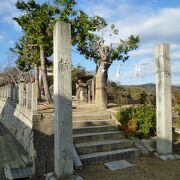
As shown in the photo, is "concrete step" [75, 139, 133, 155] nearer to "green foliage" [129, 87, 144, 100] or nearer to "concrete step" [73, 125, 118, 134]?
"concrete step" [73, 125, 118, 134]

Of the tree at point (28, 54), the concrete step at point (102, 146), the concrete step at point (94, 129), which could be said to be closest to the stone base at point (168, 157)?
the concrete step at point (102, 146)

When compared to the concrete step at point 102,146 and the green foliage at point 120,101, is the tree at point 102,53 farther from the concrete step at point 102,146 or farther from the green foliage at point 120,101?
the concrete step at point 102,146

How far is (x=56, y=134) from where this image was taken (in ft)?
18.2

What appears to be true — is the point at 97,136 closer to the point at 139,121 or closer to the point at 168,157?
the point at 139,121

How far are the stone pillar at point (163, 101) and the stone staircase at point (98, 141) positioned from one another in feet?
2.79

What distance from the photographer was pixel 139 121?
7793 millimetres

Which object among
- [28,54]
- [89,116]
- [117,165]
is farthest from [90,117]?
[28,54]

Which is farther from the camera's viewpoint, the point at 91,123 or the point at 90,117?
the point at 90,117

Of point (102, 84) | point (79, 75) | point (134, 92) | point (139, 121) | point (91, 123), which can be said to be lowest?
point (91, 123)

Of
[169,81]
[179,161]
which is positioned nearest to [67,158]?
[179,161]

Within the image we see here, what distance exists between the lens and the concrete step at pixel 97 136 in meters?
7.28

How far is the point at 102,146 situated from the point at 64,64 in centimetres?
287

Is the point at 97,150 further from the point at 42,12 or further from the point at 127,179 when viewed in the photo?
the point at 42,12

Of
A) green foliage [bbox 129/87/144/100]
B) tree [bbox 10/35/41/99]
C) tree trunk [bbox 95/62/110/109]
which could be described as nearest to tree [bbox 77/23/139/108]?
tree trunk [bbox 95/62/110/109]
